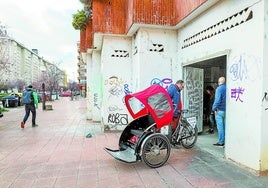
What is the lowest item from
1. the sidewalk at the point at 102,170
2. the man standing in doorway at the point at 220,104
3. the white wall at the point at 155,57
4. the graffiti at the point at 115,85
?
the sidewalk at the point at 102,170

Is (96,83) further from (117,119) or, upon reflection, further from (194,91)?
(194,91)

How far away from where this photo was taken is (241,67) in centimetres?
534

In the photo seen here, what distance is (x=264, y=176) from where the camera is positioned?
481 cm

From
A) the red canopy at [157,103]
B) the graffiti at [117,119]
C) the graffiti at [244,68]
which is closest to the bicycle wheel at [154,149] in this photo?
the red canopy at [157,103]

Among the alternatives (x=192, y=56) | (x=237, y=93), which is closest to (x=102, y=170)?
(x=237, y=93)

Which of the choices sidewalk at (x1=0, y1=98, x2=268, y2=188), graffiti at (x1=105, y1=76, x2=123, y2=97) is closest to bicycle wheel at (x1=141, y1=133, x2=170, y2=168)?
sidewalk at (x1=0, y1=98, x2=268, y2=188)

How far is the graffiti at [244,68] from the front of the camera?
4.95 meters

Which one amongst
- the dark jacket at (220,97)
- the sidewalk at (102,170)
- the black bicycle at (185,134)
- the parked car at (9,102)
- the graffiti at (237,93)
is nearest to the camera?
the sidewalk at (102,170)

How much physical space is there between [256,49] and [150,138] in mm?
2590

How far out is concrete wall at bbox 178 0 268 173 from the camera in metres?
4.86

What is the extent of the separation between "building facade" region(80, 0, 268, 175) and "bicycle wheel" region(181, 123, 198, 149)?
51.5 inches

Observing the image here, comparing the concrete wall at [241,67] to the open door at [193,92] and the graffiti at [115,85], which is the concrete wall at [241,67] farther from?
the graffiti at [115,85]

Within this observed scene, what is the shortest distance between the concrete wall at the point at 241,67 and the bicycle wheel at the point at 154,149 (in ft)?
4.55

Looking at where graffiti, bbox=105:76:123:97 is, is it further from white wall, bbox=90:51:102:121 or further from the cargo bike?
the cargo bike
